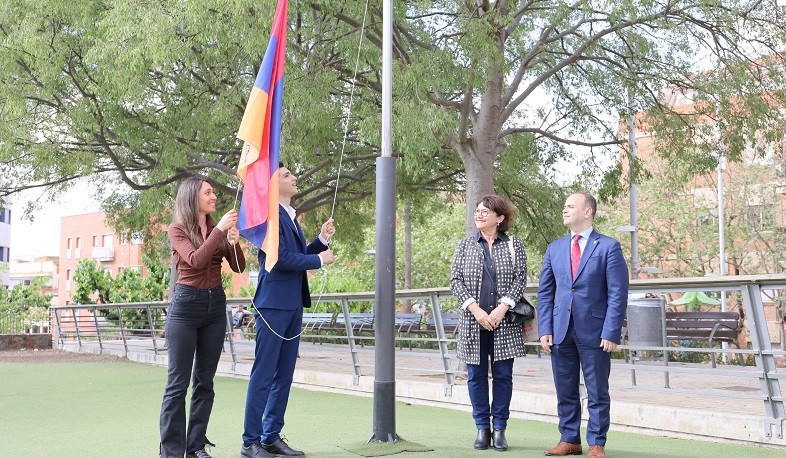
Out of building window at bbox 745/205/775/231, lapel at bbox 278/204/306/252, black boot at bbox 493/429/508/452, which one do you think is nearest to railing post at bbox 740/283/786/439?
black boot at bbox 493/429/508/452

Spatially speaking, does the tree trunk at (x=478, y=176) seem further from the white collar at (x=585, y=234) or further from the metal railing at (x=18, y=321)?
the metal railing at (x=18, y=321)

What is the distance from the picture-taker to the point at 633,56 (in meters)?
16.5

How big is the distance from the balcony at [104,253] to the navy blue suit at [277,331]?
82294 mm

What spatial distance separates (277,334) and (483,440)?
1751 mm

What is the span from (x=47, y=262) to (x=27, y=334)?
9724cm

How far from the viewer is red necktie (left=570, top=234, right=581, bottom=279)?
631 cm

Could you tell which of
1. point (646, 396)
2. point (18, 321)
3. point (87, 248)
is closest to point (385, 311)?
point (646, 396)

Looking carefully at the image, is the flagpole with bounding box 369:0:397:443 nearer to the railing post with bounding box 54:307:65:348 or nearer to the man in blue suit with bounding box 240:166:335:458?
the man in blue suit with bounding box 240:166:335:458

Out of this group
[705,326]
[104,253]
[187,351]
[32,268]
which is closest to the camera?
[187,351]

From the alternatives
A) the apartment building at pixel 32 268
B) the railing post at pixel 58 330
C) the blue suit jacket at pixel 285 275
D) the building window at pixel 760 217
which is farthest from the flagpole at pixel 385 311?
the apartment building at pixel 32 268

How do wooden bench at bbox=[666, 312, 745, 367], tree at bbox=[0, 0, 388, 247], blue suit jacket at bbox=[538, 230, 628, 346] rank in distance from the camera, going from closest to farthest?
blue suit jacket at bbox=[538, 230, 628, 346] < wooden bench at bbox=[666, 312, 745, 367] < tree at bbox=[0, 0, 388, 247]

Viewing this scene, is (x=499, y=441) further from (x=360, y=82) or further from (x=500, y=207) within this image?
(x=360, y=82)

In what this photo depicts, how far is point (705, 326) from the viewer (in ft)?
41.8

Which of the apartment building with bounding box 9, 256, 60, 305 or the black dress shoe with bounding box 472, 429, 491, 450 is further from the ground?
the apartment building with bounding box 9, 256, 60, 305
